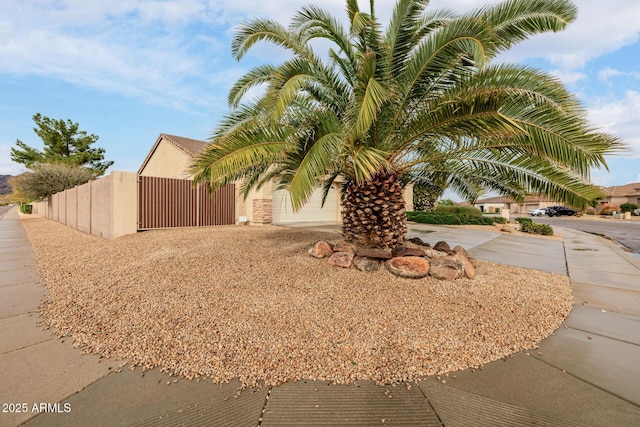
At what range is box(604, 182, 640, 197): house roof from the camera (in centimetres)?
4569

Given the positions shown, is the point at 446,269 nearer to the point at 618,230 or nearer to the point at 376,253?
the point at 376,253

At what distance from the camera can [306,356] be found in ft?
9.02

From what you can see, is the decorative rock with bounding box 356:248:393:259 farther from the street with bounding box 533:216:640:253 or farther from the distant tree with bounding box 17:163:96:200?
the distant tree with bounding box 17:163:96:200

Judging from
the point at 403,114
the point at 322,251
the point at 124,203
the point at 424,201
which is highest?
the point at 403,114

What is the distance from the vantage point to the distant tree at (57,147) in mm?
28984

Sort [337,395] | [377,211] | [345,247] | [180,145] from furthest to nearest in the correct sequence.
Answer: [180,145]
[345,247]
[377,211]
[337,395]

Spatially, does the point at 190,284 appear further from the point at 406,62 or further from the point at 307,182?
the point at 406,62

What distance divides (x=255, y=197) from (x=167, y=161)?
813 centimetres

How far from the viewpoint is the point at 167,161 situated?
57.1 ft

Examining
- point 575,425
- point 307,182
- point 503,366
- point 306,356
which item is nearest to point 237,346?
point 306,356

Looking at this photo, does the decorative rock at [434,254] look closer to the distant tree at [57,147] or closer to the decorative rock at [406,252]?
the decorative rock at [406,252]

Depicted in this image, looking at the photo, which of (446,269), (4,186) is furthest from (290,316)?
(4,186)

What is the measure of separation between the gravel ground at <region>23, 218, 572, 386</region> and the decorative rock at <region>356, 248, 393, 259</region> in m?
0.40

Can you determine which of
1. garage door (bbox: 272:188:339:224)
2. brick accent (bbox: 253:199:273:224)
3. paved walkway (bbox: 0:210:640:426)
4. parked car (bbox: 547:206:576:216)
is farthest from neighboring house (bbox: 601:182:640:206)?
paved walkway (bbox: 0:210:640:426)
